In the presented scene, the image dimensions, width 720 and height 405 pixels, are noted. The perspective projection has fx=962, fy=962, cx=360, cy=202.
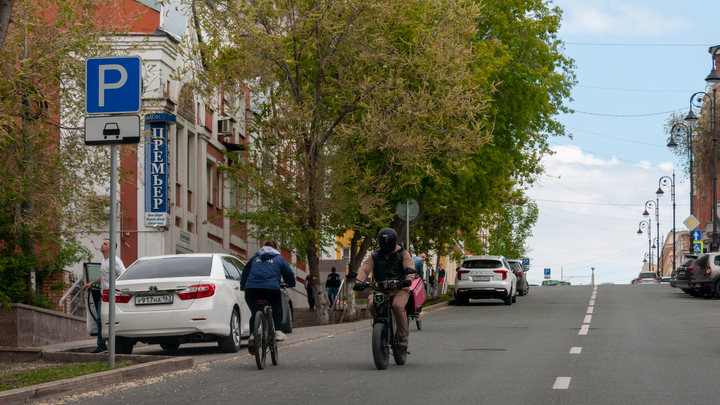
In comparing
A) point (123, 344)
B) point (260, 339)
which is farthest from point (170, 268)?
point (260, 339)

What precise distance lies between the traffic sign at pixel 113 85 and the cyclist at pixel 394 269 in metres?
3.35

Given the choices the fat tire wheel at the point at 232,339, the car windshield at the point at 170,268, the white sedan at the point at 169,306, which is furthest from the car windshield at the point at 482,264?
the white sedan at the point at 169,306

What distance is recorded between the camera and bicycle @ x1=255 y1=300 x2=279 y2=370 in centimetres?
1169

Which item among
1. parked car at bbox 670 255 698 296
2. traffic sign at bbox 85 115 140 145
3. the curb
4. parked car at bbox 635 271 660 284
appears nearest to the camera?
the curb

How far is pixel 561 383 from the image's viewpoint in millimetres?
9945

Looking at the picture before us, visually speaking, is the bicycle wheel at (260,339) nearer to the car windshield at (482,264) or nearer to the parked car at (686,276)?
the car windshield at (482,264)

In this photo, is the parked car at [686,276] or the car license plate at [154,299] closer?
the car license plate at [154,299]

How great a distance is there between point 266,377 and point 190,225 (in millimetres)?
21009

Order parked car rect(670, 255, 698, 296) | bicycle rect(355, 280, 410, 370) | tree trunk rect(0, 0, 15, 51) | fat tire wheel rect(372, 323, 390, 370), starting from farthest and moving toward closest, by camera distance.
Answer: parked car rect(670, 255, 698, 296) < bicycle rect(355, 280, 410, 370) < fat tire wheel rect(372, 323, 390, 370) < tree trunk rect(0, 0, 15, 51)

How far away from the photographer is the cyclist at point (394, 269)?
1175 centimetres

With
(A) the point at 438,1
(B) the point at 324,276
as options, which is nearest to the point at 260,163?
(A) the point at 438,1

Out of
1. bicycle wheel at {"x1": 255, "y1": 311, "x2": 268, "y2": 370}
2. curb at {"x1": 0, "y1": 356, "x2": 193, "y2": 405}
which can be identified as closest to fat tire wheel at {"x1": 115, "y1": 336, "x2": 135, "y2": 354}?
curb at {"x1": 0, "y1": 356, "x2": 193, "y2": 405}

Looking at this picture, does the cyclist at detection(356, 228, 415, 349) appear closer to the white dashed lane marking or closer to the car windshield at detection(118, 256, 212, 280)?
the white dashed lane marking

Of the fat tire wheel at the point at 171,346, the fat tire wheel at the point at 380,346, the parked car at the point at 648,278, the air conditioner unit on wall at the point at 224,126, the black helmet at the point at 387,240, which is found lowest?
the parked car at the point at 648,278
